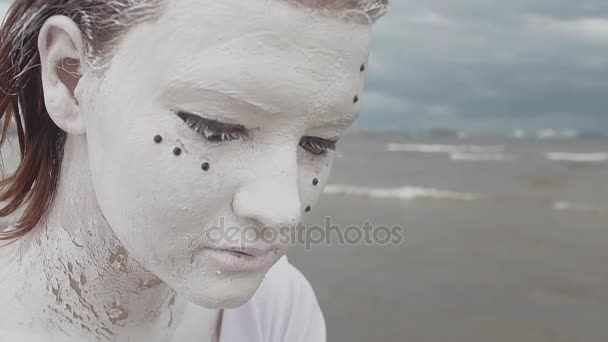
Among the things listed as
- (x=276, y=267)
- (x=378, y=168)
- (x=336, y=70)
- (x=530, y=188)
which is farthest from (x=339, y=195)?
(x=336, y=70)

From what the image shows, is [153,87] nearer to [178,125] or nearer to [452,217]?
[178,125]

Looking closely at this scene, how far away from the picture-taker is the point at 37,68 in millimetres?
1368

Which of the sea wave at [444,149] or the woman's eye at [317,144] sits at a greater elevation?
the woman's eye at [317,144]

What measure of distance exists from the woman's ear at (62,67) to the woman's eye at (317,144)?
428 millimetres

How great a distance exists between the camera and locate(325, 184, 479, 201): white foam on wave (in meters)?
10.9

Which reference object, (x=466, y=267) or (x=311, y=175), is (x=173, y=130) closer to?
(x=311, y=175)

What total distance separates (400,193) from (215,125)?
10.3 m

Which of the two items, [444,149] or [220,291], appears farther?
[444,149]

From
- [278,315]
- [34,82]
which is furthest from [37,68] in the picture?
[278,315]

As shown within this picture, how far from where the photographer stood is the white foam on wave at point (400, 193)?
1087cm

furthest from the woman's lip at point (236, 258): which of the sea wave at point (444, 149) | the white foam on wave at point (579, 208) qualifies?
the sea wave at point (444, 149)

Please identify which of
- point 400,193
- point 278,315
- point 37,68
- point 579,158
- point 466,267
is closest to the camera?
point 37,68

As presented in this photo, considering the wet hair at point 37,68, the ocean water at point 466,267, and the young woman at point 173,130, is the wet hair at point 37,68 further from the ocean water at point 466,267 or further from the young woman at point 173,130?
the ocean water at point 466,267

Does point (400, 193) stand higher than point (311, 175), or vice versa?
point (311, 175)
